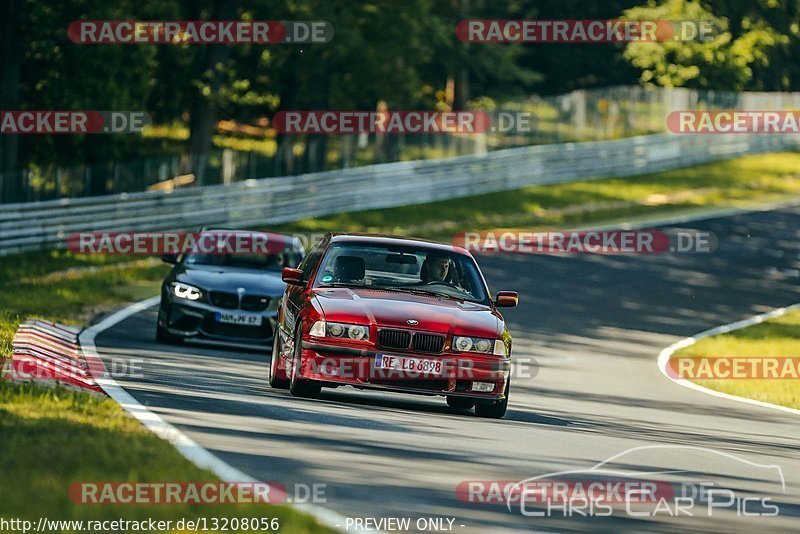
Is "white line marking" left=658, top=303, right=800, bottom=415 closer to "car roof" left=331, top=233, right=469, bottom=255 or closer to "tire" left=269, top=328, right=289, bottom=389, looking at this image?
"car roof" left=331, top=233, right=469, bottom=255

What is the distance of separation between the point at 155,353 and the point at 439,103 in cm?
5540

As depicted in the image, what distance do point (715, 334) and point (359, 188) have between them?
1542cm

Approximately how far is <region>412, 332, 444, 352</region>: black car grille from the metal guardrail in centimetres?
1651

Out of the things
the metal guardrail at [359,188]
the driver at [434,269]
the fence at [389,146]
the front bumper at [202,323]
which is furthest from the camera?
the fence at [389,146]

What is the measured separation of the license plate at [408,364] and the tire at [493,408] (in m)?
0.74

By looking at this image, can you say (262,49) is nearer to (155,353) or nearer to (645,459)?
(155,353)

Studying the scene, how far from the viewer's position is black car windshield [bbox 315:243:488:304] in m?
13.9

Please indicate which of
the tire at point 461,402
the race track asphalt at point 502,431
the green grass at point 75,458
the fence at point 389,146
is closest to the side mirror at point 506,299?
the tire at point 461,402

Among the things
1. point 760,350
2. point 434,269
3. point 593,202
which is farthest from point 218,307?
point 593,202

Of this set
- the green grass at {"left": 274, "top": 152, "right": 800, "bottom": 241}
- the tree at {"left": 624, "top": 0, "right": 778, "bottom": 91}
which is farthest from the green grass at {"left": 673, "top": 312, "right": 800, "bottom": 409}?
the tree at {"left": 624, "top": 0, "right": 778, "bottom": 91}

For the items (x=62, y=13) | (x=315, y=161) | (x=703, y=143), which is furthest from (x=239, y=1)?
(x=703, y=143)

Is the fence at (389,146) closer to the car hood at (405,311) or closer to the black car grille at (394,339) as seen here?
the car hood at (405,311)

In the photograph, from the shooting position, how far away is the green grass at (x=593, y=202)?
3859cm

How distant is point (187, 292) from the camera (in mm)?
18094
